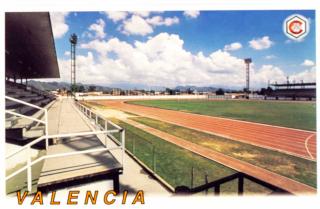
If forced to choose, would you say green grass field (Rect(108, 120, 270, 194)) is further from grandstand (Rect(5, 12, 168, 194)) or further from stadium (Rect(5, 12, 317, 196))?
grandstand (Rect(5, 12, 168, 194))

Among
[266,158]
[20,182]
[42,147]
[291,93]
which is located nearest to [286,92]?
[291,93]

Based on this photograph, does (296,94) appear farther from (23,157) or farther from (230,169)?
(23,157)

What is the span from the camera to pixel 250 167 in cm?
746

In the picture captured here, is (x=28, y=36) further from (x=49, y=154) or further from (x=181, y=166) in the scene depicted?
(x=181, y=166)

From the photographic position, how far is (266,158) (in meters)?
8.44

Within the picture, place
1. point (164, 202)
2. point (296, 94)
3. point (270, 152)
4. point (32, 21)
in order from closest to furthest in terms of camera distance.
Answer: point (164, 202) < point (32, 21) < point (270, 152) < point (296, 94)

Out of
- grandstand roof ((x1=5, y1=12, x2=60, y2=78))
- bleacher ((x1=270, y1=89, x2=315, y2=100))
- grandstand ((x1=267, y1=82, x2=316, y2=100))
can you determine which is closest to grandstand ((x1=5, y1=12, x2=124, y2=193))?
grandstand roof ((x1=5, y1=12, x2=60, y2=78))

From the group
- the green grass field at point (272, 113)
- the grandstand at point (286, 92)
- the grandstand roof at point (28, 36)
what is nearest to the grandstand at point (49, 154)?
the grandstand roof at point (28, 36)

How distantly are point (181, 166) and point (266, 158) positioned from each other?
3404mm

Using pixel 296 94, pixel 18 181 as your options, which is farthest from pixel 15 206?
pixel 296 94

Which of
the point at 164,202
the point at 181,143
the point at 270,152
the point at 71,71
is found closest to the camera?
the point at 164,202

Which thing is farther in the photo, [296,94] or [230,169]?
[296,94]

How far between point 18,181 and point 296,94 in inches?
1821

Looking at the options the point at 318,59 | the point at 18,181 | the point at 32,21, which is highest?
the point at 32,21
